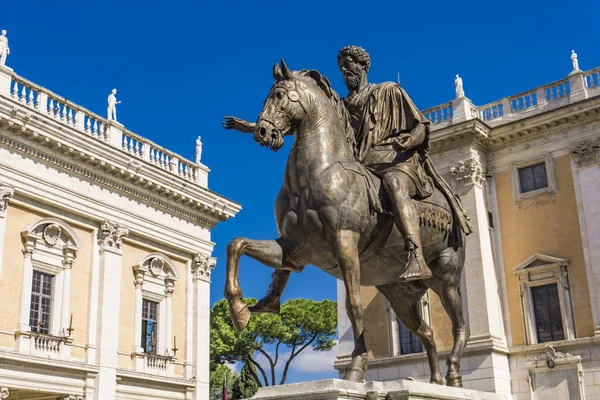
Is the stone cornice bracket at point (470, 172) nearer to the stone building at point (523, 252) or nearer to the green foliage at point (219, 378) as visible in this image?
the stone building at point (523, 252)

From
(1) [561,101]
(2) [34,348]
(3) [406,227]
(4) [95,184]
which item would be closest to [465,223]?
(3) [406,227]

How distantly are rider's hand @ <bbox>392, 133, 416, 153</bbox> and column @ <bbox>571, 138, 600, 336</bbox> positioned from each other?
20.4 m

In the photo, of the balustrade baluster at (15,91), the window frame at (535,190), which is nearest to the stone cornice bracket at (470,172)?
the window frame at (535,190)

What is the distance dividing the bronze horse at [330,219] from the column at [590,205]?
19955 millimetres

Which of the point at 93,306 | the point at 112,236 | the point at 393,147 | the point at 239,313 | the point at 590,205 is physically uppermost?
the point at 590,205

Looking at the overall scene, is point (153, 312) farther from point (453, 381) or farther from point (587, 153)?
point (453, 381)

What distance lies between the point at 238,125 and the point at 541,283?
21.8 metres

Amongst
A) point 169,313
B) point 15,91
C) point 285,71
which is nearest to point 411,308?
point 285,71

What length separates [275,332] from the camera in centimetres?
4481

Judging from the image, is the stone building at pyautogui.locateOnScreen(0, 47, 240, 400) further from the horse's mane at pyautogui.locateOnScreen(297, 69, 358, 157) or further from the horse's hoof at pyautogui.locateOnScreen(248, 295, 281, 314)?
the horse's mane at pyautogui.locateOnScreen(297, 69, 358, 157)

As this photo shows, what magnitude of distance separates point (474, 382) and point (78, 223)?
45.3 ft

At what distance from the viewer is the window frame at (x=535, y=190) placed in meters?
25.8

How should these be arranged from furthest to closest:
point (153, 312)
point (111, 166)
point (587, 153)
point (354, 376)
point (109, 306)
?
1. point (153, 312)
2. point (587, 153)
3. point (111, 166)
4. point (109, 306)
5. point (354, 376)

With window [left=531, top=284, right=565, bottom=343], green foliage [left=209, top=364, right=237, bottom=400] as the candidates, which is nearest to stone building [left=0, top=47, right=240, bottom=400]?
window [left=531, top=284, right=565, bottom=343]
